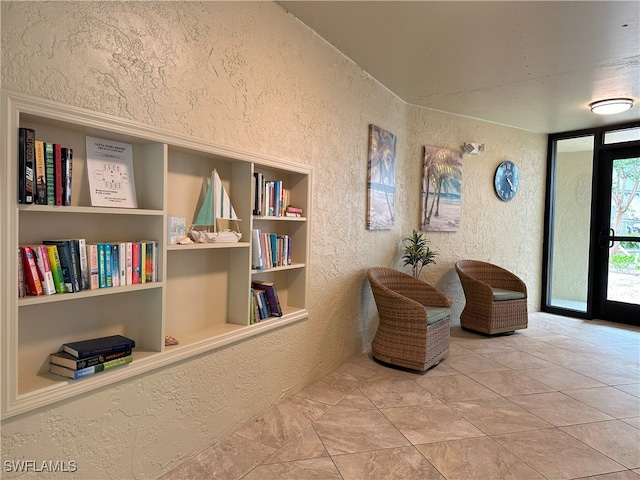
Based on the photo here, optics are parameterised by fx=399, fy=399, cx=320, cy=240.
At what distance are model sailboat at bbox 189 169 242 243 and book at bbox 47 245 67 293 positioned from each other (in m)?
0.69

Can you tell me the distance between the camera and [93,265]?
5.47 ft

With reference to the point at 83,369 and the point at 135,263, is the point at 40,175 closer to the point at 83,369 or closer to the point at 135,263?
the point at 135,263

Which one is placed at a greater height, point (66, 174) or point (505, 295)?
point (66, 174)

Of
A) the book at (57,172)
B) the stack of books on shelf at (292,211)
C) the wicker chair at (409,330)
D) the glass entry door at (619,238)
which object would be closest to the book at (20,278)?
the book at (57,172)

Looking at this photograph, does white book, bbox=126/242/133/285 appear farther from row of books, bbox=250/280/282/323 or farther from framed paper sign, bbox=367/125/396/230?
framed paper sign, bbox=367/125/396/230

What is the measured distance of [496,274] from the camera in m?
5.05

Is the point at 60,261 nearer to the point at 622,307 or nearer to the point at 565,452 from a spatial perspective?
the point at 565,452

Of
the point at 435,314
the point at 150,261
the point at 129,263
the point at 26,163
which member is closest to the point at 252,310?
the point at 150,261

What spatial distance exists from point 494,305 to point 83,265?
415 cm

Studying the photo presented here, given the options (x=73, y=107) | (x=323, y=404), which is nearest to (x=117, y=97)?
(x=73, y=107)

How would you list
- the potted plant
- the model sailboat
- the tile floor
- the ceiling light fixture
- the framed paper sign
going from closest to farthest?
the tile floor < the model sailboat < the framed paper sign < the ceiling light fixture < the potted plant

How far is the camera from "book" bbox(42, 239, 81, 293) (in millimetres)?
1562

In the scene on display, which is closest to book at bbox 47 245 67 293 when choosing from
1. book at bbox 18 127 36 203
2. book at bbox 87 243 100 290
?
book at bbox 87 243 100 290

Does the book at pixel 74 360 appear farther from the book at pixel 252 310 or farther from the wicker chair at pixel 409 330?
the wicker chair at pixel 409 330
